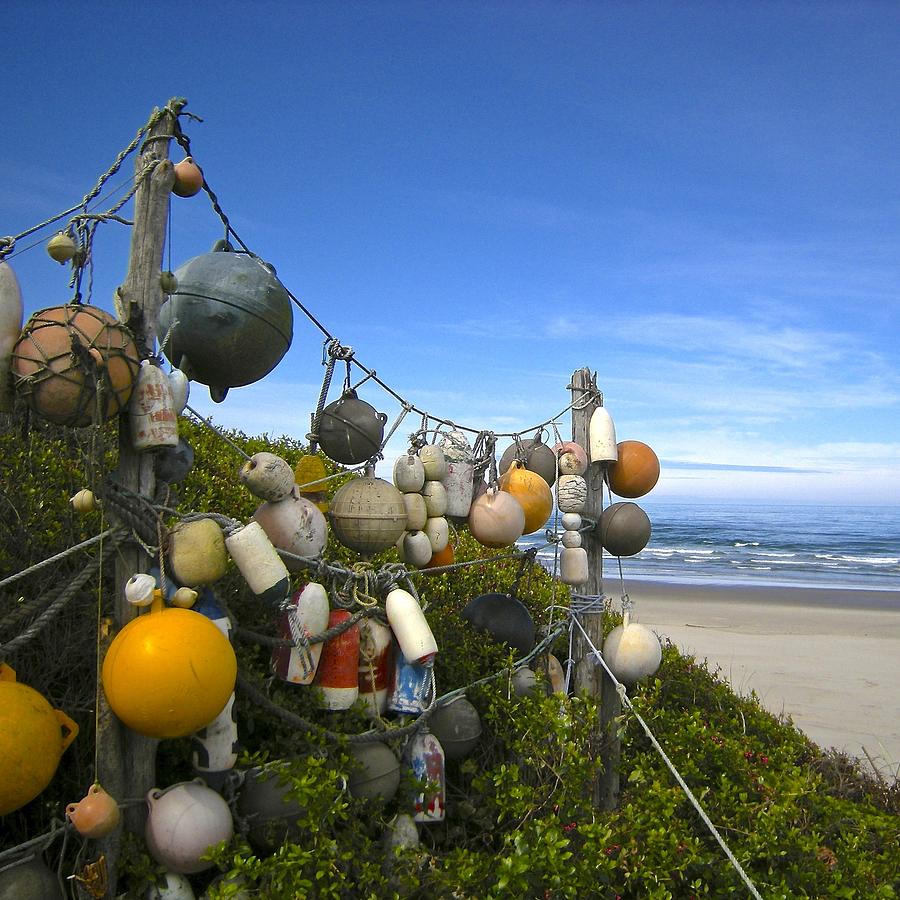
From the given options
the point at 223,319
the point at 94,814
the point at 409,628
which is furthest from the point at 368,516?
the point at 94,814

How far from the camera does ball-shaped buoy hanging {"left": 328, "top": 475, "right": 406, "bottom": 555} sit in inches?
147

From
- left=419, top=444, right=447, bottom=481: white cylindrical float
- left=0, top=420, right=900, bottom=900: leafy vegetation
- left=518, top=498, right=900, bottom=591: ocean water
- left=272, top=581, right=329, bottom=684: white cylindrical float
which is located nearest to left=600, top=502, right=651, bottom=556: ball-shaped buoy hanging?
left=0, top=420, right=900, bottom=900: leafy vegetation

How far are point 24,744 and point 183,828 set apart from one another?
2.21ft

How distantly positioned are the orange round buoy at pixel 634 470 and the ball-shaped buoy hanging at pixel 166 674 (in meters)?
3.08

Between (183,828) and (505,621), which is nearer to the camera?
(183,828)

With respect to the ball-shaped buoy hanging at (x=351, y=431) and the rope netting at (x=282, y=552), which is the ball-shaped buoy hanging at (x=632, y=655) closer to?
the rope netting at (x=282, y=552)

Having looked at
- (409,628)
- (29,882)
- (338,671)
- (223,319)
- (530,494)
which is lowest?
(29,882)

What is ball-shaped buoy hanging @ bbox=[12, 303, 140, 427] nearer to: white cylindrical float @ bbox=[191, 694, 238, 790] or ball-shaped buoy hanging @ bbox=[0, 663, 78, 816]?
ball-shaped buoy hanging @ bbox=[0, 663, 78, 816]

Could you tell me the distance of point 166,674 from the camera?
251 centimetres

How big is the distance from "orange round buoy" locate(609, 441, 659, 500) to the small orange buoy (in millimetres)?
3071

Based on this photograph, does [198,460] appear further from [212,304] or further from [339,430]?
[212,304]

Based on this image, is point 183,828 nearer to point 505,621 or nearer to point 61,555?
point 61,555

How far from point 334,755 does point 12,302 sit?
2.26 meters

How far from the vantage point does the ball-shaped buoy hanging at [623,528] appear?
16.0 feet
